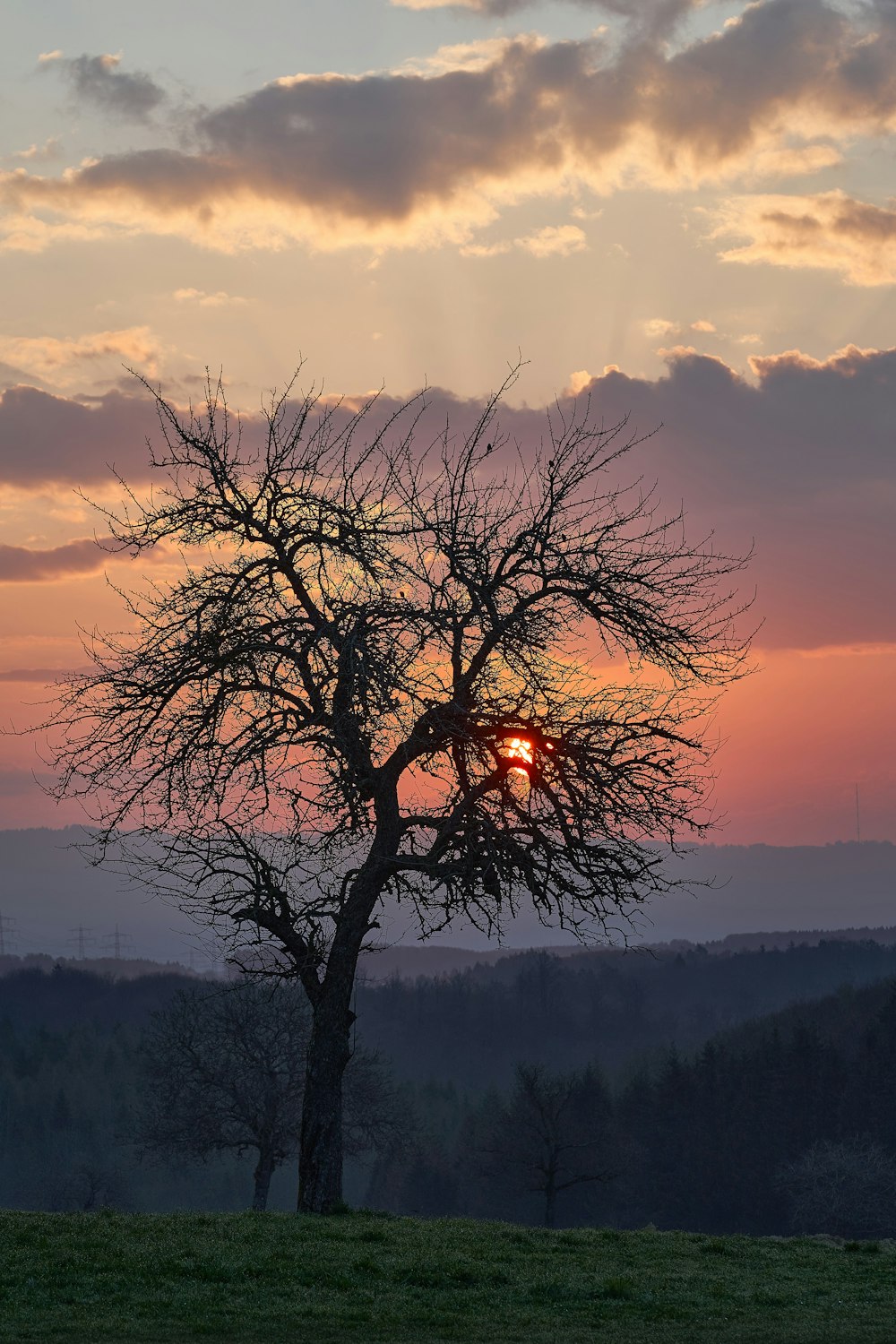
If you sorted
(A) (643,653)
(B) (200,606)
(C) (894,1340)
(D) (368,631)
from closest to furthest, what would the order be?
1. (C) (894,1340)
2. (D) (368,631)
3. (B) (200,606)
4. (A) (643,653)

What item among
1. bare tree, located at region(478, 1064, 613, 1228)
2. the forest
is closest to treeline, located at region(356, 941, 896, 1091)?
the forest

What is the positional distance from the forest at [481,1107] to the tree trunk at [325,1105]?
1366cm

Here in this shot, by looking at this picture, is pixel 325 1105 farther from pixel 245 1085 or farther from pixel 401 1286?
pixel 245 1085

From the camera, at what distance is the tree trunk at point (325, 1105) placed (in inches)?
798

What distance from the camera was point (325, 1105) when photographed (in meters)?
20.5

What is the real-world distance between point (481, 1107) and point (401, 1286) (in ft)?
412

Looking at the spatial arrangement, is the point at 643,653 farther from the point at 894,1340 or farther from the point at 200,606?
the point at 894,1340

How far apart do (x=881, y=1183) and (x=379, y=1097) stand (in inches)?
1594

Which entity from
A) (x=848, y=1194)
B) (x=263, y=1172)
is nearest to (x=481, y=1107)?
(x=848, y=1194)

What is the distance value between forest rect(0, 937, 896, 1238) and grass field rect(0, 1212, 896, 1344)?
665 inches

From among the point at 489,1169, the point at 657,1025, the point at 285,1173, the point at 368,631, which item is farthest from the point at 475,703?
the point at 657,1025

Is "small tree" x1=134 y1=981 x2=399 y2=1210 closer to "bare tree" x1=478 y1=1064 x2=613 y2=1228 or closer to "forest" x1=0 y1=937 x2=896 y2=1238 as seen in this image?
"forest" x1=0 y1=937 x2=896 y2=1238

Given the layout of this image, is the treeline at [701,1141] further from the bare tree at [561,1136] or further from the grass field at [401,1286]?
the grass field at [401,1286]

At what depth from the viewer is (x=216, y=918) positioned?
69.1 feet
